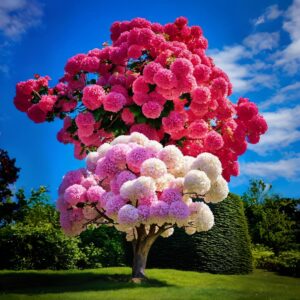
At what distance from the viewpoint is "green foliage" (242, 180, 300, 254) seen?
64.4ft

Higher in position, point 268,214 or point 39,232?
point 268,214

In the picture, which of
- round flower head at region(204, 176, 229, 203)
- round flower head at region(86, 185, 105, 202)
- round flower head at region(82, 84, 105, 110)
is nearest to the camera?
round flower head at region(204, 176, 229, 203)

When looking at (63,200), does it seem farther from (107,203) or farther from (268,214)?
(268,214)

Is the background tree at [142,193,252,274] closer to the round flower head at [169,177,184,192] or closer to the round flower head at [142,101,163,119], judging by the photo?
the round flower head at [142,101,163,119]

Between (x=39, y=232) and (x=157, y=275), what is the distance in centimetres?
469

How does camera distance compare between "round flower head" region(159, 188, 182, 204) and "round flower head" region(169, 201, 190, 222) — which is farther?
"round flower head" region(159, 188, 182, 204)

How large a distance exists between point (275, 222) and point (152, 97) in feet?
35.5

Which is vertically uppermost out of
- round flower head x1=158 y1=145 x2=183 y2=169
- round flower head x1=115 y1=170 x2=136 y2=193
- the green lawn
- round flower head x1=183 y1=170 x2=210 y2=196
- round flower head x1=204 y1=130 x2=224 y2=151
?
round flower head x1=204 y1=130 x2=224 y2=151

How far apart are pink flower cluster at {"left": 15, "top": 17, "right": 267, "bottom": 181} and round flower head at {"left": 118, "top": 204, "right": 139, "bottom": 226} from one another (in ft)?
11.4

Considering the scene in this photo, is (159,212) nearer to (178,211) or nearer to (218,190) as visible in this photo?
(178,211)

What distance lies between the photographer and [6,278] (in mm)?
11734

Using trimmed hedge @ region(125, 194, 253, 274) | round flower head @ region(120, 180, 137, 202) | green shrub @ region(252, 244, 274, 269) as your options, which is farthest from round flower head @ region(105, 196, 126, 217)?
green shrub @ region(252, 244, 274, 269)

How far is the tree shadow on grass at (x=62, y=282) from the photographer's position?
9.28 metres

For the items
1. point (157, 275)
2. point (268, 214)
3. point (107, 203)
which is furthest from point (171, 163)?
point (268, 214)
